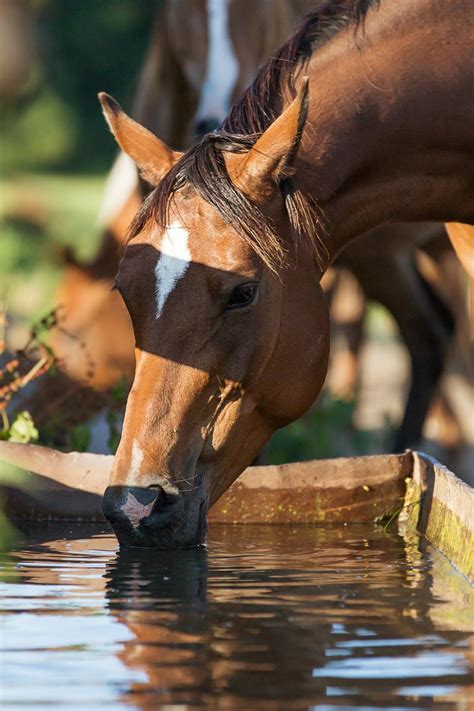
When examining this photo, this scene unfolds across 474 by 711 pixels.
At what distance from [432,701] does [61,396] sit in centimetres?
382

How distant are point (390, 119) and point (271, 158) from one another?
1.66ft

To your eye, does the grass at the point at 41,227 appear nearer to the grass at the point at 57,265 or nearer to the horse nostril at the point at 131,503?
the grass at the point at 57,265

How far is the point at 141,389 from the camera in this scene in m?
3.60

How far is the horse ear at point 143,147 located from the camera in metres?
4.07

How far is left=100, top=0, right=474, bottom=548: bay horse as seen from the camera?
141 inches

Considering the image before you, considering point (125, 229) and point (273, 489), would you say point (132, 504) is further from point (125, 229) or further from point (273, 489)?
point (125, 229)

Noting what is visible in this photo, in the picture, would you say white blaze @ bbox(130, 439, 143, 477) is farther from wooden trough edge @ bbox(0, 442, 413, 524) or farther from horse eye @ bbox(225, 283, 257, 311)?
wooden trough edge @ bbox(0, 442, 413, 524)

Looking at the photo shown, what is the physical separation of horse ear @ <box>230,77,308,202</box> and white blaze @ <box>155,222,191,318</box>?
25 cm

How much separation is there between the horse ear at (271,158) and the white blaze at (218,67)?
282 cm

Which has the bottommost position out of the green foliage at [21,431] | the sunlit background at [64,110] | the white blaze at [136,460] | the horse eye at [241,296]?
the white blaze at [136,460]

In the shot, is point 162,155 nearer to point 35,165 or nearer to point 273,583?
point 273,583

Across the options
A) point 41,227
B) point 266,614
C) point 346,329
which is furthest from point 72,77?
point 266,614

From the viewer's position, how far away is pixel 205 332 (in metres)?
3.63

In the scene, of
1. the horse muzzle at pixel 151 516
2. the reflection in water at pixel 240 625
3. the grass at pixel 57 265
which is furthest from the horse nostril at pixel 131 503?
the grass at pixel 57 265
